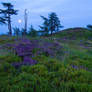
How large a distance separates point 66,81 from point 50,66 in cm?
126

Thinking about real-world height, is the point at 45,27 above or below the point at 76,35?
above

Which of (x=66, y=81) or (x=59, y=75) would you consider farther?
(x=59, y=75)

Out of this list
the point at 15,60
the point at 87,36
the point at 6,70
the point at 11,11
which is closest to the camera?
the point at 6,70

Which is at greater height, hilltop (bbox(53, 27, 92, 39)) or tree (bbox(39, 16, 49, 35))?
tree (bbox(39, 16, 49, 35))

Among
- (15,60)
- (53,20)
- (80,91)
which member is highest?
(53,20)

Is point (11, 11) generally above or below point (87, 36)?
above

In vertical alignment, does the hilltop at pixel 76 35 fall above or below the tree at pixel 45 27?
below

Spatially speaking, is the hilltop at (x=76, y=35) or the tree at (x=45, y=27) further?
the tree at (x=45, y=27)

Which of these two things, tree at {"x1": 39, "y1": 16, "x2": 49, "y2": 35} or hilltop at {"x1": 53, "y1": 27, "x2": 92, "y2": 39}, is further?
tree at {"x1": 39, "y1": 16, "x2": 49, "y2": 35}

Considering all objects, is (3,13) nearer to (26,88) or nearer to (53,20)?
(53,20)

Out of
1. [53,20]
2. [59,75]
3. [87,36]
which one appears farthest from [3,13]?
[59,75]

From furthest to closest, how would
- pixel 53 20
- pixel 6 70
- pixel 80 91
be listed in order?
1. pixel 53 20
2. pixel 6 70
3. pixel 80 91

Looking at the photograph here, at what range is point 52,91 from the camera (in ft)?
9.95

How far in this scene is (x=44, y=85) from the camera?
3197 mm
